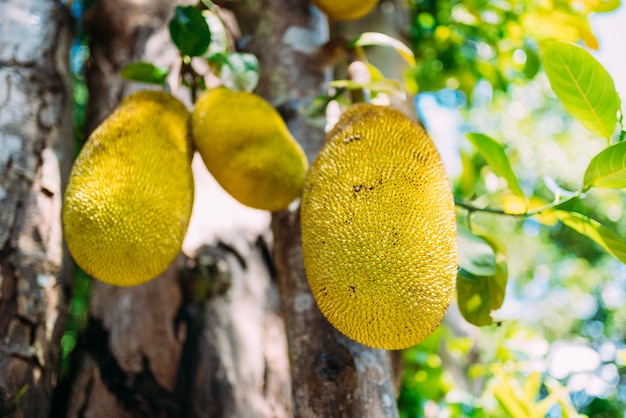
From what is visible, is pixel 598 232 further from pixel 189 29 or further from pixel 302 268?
pixel 189 29

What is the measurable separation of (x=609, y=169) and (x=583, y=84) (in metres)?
0.12

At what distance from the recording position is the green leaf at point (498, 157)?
0.90 meters

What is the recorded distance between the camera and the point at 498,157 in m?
0.90

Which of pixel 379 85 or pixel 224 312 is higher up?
pixel 379 85

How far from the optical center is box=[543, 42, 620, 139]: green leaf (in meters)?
0.76

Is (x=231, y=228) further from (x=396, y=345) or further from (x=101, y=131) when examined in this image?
(x=396, y=345)

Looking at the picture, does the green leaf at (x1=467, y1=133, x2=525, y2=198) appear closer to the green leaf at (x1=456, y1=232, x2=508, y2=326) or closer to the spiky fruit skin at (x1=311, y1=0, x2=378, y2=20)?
the green leaf at (x1=456, y1=232, x2=508, y2=326)

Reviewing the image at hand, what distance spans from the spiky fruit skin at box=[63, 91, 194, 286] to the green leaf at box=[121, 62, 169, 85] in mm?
168

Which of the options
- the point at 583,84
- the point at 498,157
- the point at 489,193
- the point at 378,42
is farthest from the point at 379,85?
the point at 489,193

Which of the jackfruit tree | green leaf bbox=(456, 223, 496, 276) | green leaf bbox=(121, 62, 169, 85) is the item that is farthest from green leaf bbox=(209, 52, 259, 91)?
green leaf bbox=(456, 223, 496, 276)

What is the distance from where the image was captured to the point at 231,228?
1.23 m

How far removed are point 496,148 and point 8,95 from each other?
0.87 m

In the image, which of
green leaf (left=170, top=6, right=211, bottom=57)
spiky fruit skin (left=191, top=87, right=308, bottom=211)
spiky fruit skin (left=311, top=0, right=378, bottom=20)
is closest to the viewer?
spiky fruit skin (left=191, top=87, right=308, bottom=211)

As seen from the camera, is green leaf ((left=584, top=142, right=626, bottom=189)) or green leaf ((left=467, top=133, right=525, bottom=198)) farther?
green leaf ((left=467, top=133, right=525, bottom=198))
